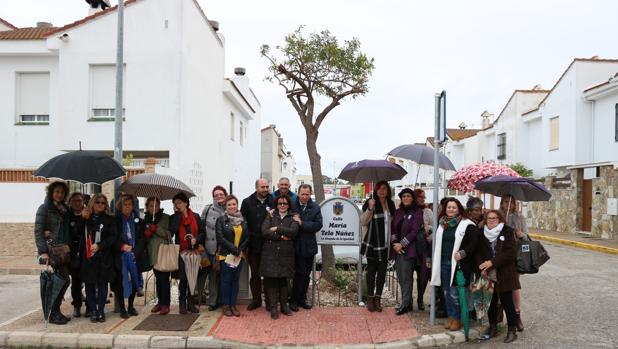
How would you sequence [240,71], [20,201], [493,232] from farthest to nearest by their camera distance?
[240,71] < [20,201] < [493,232]

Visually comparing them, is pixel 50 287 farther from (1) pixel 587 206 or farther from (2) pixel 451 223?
(1) pixel 587 206

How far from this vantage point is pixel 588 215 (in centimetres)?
2139

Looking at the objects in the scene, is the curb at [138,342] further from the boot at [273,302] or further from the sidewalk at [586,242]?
the sidewalk at [586,242]

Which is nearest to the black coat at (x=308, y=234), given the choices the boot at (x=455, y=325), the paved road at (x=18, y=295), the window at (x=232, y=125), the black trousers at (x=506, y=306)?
the boot at (x=455, y=325)

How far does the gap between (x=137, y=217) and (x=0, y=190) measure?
851cm

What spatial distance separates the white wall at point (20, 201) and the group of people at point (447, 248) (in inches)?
399

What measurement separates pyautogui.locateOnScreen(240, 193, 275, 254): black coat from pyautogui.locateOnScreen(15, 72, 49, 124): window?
1212 centimetres

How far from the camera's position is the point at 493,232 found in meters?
6.35

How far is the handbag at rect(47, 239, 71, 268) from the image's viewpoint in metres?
6.63

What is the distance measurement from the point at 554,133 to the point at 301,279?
877 inches

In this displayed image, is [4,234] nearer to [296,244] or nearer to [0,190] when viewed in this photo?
[0,190]

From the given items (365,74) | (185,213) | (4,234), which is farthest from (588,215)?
(4,234)

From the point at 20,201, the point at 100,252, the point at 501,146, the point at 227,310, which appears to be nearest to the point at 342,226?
the point at 227,310

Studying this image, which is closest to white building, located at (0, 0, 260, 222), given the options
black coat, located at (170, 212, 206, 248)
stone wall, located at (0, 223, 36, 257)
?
stone wall, located at (0, 223, 36, 257)
